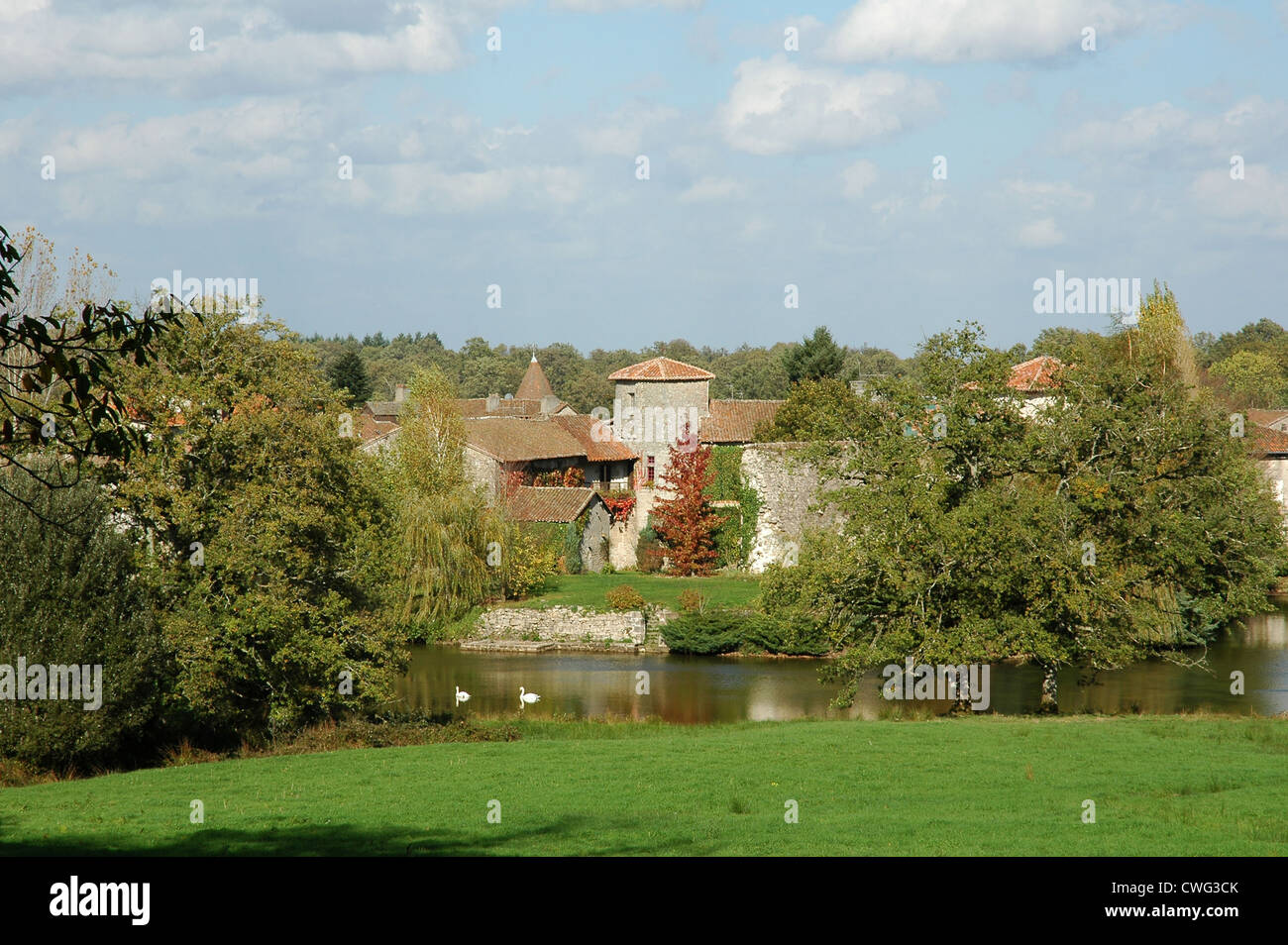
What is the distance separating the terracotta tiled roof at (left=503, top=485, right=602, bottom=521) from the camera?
44.5m

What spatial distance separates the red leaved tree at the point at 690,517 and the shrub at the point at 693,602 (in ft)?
23.4

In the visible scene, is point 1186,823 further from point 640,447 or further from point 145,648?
point 640,447

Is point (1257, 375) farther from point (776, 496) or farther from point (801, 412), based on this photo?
point (776, 496)

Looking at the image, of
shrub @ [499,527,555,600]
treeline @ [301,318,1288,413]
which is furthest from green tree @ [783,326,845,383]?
shrub @ [499,527,555,600]

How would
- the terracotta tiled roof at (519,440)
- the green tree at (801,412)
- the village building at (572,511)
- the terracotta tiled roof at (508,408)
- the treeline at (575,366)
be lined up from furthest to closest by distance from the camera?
1. the treeline at (575,366)
2. the terracotta tiled roof at (508,408)
3. the green tree at (801,412)
4. the terracotta tiled roof at (519,440)
5. the village building at (572,511)

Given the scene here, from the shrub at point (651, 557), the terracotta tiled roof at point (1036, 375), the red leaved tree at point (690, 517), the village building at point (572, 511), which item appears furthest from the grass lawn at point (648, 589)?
the terracotta tiled roof at point (1036, 375)

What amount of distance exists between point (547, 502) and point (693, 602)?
1028 centimetres

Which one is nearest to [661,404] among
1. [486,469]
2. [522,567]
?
[486,469]

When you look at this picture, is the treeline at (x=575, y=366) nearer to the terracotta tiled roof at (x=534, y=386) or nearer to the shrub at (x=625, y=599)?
the terracotta tiled roof at (x=534, y=386)

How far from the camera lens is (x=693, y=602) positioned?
37188mm

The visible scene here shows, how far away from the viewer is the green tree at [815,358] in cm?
6253

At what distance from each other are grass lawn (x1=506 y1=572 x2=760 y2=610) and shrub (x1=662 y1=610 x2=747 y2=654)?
1724mm

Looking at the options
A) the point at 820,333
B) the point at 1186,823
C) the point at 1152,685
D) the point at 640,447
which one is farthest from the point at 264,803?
the point at 820,333

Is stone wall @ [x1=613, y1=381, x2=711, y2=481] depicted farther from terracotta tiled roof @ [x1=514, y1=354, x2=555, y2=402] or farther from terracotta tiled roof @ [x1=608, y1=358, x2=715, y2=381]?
terracotta tiled roof @ [x1=514, y1=354, x2=555, y2=402]
